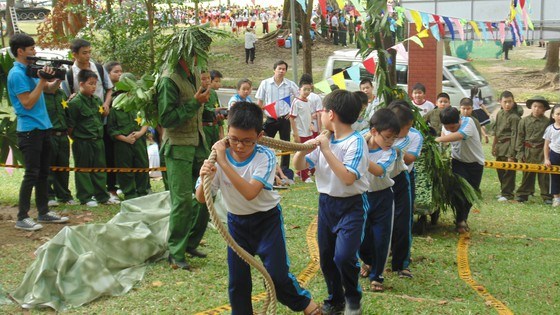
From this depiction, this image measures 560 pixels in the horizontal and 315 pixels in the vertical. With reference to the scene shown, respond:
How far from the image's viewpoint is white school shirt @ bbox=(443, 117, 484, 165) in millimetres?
8602

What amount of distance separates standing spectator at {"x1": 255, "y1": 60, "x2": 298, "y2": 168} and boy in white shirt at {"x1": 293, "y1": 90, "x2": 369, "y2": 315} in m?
6.66

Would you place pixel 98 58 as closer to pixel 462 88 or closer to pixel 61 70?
pixel 462 88

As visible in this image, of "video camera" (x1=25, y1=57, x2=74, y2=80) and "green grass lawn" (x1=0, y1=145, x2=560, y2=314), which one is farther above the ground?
"video camera" (x1=25, y1=57, x2=74, y2=80)

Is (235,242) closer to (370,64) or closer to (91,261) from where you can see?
(91,261)

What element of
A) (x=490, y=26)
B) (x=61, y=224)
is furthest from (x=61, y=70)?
(x=490, y=26)

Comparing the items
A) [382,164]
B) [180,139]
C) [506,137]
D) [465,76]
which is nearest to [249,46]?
[465,76]

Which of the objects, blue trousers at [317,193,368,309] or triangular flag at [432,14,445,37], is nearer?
blue trousers at [317,193,368,309]

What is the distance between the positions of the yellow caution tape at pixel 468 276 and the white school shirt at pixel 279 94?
4.48m

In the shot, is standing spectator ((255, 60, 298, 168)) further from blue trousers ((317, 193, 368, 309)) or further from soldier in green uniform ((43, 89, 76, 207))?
blue trousers ((317, 193, 368, 309))

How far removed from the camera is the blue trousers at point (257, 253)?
5082 mm

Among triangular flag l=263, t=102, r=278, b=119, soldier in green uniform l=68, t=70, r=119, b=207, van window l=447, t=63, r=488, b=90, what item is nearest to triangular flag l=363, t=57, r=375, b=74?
soldier in green uniform l=68, t=70, r=119, b=207

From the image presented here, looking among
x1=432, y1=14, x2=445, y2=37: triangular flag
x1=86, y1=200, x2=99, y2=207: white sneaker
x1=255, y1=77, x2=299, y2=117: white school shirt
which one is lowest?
x1=86, y1=200, x2=99, y2=207: white sneaker

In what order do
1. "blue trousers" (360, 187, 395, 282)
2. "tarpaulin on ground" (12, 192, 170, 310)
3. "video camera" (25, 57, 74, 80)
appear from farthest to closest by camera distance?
"video camera" (25, 57, 74, 80)
"blue trousers" (360, 187, 395, 282)
"tarpaulin on ground" (12, 192, 170, 310)

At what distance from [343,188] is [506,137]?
24.4ft
